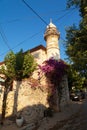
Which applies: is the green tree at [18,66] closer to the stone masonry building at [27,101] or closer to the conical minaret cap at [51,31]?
the stone masonry building at [27,101]

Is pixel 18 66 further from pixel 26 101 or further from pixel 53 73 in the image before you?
pixel 26 101

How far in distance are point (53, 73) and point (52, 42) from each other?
4.85 metres

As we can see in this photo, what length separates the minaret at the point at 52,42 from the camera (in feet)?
71.4

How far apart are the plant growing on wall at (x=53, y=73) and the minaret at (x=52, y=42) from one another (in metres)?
2.65

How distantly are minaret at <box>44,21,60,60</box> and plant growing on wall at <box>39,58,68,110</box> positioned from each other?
265cm

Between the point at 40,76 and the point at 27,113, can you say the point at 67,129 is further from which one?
the point at 40,76

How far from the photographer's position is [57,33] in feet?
73.8

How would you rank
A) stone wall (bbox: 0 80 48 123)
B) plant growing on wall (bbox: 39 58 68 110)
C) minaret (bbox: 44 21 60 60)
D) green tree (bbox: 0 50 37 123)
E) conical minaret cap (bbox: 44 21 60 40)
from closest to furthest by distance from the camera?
stone wall (bbox: 0 80 48 123) < plant growing on wall (bbox: 39 58 68 110) < green tree (bbox: 0 50 37 123) < minaret (bbox: 44 21 60 60) < conical minaret cap (bbox: 44 21 60 40)

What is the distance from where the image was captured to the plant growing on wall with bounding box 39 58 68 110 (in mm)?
18297

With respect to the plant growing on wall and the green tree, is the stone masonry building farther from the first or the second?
the green tree

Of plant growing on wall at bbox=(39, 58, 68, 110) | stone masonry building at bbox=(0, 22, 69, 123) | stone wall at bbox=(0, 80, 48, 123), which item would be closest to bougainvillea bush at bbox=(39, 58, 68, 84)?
plant growing on wall at bbox=(39, 58, 68, 110)

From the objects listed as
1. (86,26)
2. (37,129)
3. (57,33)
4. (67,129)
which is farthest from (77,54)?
(57,33)

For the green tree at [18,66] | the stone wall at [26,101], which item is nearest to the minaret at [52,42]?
the green tree at [18,66]

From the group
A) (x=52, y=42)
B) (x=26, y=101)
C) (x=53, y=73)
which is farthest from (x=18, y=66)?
(x=52, y=42)
